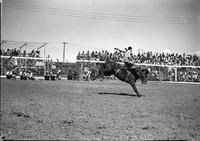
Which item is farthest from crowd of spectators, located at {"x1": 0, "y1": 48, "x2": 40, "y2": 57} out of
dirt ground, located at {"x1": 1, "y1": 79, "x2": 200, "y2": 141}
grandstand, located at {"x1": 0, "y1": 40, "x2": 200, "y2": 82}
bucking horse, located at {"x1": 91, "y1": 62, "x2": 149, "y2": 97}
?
dirt ground, located at {"x1": 1, "y1": 79, "x2": 200, "y2": 141}

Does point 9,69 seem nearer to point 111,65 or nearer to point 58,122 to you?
point 111,65

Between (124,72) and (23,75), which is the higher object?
(124,72)

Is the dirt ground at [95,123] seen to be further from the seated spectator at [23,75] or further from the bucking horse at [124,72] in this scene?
the seated spectator at [23,75]

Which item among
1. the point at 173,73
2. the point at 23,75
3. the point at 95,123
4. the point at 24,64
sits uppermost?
the point at 24,64

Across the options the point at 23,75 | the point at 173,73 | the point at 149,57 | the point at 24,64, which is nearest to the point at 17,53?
Result: the point at 24,64

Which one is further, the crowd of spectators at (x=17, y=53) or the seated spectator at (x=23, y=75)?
the crowd of spectators at (x=17, y=53)

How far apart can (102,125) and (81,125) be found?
0.41 metres

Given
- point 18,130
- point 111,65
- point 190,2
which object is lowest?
point 18,130

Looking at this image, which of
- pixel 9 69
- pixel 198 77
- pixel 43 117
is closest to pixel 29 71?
pixel 9 69

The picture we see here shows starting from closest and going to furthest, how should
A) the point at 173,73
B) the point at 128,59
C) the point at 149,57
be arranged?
the point at 128,59 → the point at 173,73 → the point at 149,57

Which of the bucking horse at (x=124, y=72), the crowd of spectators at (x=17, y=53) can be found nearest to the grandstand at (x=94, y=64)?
the crowd of spectators at (x=17, y=53)

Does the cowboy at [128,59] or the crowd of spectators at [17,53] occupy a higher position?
the crowd of spectators at [17,53]

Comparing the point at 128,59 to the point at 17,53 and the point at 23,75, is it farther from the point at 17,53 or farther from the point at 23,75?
the point at 17,53

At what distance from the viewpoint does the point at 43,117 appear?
5.71m
